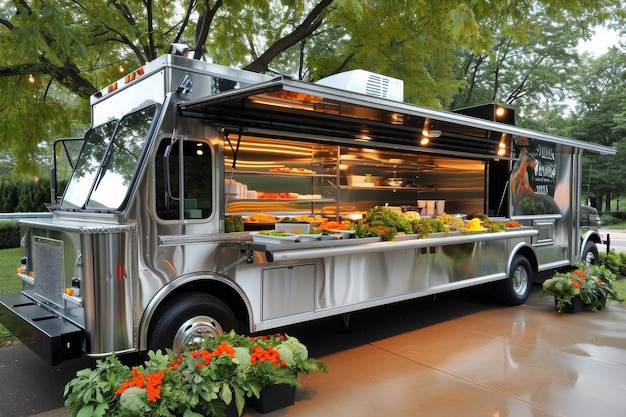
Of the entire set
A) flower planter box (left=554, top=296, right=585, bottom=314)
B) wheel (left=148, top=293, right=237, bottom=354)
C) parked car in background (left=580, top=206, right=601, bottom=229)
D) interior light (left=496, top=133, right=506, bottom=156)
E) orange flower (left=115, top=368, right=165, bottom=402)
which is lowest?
flower planter box (left=554, top=296, right=585, bottom=314)

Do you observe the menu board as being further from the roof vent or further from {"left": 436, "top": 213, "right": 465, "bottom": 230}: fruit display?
the roof vent

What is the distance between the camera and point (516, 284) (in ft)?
25.4

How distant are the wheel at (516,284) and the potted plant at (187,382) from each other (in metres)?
4.78

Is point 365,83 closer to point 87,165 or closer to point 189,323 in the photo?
point 87,165

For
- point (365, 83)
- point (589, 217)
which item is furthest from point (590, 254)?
point (365, 83)

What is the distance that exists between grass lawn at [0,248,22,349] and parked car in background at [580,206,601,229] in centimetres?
953

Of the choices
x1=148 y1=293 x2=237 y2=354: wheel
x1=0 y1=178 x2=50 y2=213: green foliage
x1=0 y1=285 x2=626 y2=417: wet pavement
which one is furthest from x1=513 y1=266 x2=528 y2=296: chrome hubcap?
x1=0 y1=178 x2=50 y2=213: green foliage

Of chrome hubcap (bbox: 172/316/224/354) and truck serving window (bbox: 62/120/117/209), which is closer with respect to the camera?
chrome hubcap (bbox: 172/316/224/354)

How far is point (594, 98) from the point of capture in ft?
89.0

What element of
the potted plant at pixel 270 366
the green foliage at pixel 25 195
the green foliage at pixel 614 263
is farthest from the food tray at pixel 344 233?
the green foliage at pixel 25 195

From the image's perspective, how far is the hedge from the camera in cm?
1335

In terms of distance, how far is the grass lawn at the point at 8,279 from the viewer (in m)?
5.73

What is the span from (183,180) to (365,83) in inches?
99.4

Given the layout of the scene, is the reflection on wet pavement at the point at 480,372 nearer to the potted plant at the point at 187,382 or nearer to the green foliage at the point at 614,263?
the potted plant at the point at 187,382
